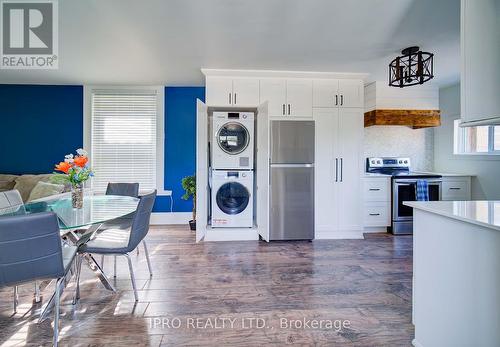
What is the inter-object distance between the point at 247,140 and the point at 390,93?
2.55 meters

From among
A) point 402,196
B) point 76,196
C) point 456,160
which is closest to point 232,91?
point 76,196

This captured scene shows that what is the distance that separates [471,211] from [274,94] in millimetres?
2909

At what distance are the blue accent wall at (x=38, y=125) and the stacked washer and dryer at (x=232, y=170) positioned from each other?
2.67 metres

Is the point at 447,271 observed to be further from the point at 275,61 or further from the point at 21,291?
the point at 21,291

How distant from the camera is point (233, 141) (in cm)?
381

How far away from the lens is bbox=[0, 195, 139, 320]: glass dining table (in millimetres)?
1907

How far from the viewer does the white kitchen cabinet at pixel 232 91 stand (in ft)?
12.4

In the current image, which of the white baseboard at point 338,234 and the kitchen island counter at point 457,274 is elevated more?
the kitchen island counter at point 457,274

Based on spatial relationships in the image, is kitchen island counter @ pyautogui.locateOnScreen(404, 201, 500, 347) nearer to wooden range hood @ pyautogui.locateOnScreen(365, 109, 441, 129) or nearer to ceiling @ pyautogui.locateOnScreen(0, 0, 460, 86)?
ceiling @ pyautogui.locateOnScreen(0, 0, 460, 86)

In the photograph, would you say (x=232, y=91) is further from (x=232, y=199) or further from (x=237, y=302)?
(x=237, y=302)

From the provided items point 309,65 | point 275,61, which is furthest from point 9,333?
point 309,65

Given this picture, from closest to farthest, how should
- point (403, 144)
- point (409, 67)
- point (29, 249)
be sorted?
point (29, 249), point (409, 67), point (403, 144)

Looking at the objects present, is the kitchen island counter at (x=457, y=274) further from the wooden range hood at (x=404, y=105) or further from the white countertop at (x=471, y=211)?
the wooden range hood at (x=404, y=105)

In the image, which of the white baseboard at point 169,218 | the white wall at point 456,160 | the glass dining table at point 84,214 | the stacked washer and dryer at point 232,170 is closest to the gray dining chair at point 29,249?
the glass dining table at point 84,214
